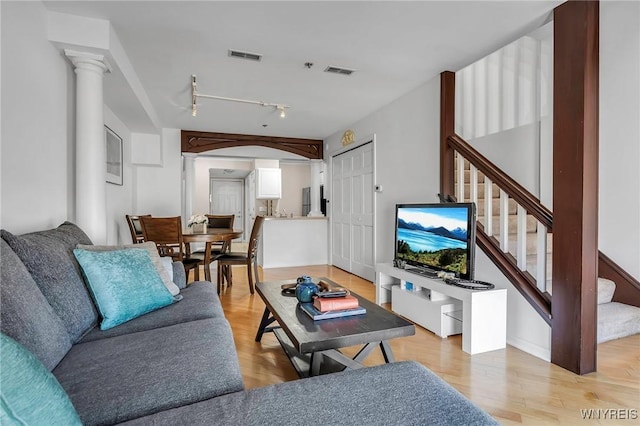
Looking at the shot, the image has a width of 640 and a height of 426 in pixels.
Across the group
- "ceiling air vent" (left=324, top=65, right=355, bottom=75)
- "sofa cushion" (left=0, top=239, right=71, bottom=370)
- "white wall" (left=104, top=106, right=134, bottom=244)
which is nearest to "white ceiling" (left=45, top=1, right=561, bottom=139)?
"ceiling air vent" (left=324, top=65, right=355, bottom=75)

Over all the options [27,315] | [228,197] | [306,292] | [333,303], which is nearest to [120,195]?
[306,292]

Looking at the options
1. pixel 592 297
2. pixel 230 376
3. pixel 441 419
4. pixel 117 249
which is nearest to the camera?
pixel 441 419

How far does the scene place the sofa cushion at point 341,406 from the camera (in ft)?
2.79

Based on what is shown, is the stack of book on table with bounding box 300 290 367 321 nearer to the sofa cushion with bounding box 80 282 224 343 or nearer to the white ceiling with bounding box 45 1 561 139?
the sofa cushion with bounding box 80 282 224 343

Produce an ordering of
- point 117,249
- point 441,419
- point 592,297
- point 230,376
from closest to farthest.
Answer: point 441,419 → point 230,376 → point 117,249 → point 592,297

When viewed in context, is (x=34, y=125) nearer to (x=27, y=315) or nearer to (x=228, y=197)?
(x=27, y=315)

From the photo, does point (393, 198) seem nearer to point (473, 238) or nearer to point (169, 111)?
point (473, 238)

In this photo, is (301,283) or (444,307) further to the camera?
(444,307)

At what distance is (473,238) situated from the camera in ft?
7.94

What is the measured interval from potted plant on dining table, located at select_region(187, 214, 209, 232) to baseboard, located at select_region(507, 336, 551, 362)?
3.24m

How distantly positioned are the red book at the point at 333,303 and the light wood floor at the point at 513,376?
554 mm

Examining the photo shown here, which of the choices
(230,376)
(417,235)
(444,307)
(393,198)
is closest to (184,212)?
(393,198)

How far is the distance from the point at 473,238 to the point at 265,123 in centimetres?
350

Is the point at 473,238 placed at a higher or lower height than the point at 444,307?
higher
